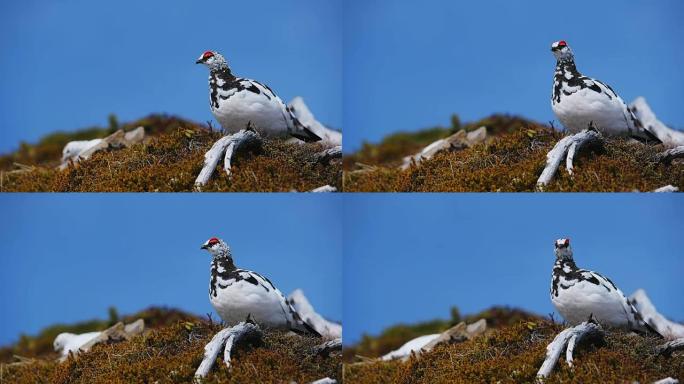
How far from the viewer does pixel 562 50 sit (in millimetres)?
5234

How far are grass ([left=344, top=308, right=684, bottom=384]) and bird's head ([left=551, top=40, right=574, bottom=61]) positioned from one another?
1.38m

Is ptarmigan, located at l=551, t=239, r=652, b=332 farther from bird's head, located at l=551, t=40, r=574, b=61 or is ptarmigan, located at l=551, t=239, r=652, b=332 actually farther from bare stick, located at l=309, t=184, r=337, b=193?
bare stick, located at l=309, t=184, r=337, b=193

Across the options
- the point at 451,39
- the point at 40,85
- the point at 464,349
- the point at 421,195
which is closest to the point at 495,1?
the point at 451,39

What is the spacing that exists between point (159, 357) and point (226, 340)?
0.41m

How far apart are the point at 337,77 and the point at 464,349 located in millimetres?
1660

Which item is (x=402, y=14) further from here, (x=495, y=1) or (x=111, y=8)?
(x=111, y=8)

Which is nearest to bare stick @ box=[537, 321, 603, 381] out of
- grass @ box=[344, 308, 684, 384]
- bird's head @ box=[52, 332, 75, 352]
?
grass @ box=[344, 308, 684, 384]

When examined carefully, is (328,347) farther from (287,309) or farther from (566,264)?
(566,264)

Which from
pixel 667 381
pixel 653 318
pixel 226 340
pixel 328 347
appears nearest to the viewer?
pixel 667 381

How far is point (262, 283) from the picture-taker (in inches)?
214

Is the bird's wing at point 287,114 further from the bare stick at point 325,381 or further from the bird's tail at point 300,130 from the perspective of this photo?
the bare stick at point 325,381

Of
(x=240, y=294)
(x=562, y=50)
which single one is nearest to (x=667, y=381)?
(x=562, y=50)

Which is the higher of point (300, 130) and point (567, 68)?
point (567, 68)

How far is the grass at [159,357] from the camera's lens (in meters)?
5.42
